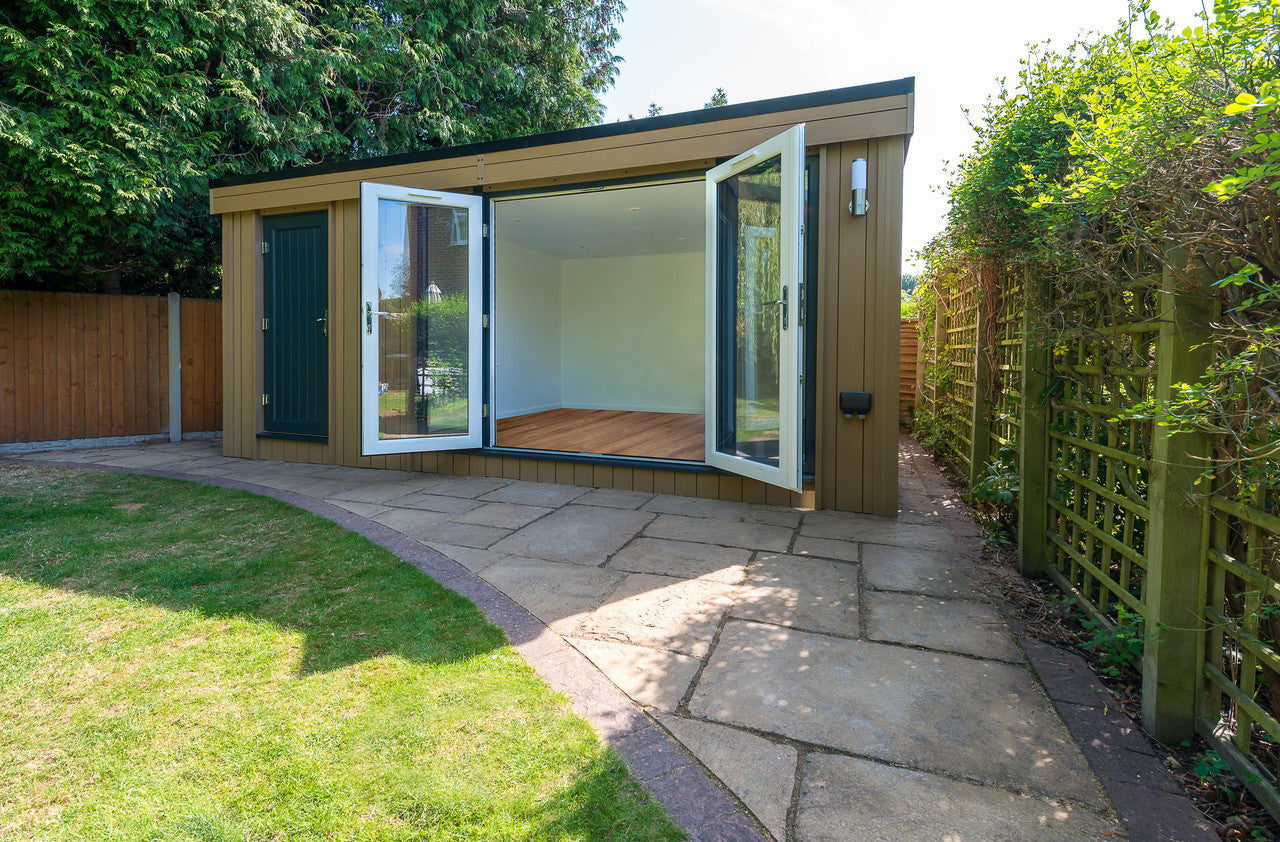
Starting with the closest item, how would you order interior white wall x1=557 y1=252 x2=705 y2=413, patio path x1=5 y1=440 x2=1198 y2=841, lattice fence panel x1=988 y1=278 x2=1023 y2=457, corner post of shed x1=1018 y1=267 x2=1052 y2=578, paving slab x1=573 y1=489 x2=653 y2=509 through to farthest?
patio path x1=5 y1=440 x2=1198 y2=841 < corner post of shed x1=1018 y1=267 x2=1052 y2=578 < lattice fence panel x1=988 y1=278 x2=1023 y2=457 < paving slab x1=573 y1=489 x2=653 y2=509 < interior white wall x1=557 y1=252 x2=705 y2=413

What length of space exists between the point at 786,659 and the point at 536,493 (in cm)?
237

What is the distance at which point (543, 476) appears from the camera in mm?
4250

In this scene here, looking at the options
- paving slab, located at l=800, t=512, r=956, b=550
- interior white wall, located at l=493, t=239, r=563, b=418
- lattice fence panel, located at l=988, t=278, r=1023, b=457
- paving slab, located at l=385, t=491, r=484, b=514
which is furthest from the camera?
interior white wall, located at l=493, t=239, r=563, b=418

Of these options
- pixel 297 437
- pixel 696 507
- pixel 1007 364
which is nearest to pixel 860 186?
pixel 1007 364

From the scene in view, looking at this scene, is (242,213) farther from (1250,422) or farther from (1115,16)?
(1250,422)

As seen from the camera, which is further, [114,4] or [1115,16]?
[114,4]

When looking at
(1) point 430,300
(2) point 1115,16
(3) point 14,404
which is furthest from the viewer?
(3) point 14,404

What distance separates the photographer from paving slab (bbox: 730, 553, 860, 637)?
2.03 metres

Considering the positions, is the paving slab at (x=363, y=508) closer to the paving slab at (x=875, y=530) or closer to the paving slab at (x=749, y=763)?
the paving slab at (x=875, y=530)

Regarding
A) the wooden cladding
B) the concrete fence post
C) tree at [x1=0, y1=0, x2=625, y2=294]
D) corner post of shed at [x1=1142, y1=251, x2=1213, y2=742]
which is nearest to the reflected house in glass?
tree at [x1=0, y1=0, x2=625, y2=294]

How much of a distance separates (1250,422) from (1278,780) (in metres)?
0.62

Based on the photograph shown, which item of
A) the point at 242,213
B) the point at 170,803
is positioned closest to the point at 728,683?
the point at 170,803

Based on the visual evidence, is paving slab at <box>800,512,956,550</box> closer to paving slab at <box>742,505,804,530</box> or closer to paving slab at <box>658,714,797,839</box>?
paving slab at <box>742,505,804,530</box>

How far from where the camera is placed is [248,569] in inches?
96.7
